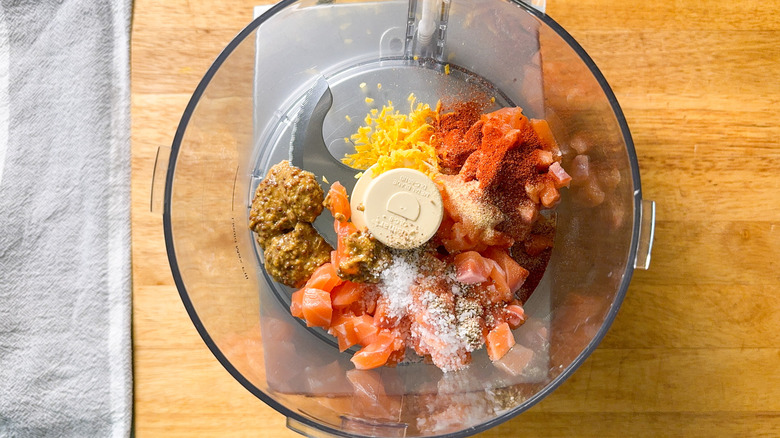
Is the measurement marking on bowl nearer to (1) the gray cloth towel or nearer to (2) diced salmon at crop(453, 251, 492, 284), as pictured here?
(1) the gray cloth towel

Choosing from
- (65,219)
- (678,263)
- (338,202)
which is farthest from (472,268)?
(65,219)

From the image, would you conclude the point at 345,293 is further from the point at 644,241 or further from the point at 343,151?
the point at 644,241

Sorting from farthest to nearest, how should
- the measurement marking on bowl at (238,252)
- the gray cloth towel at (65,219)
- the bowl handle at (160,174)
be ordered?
the gray cloth towel at (65,219)
the measurement marking on bowl at (238,252)
the bowl handle at (160,174)

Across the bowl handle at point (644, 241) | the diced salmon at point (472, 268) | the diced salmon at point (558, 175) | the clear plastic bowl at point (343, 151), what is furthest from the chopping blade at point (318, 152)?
the bowl handle at point (644, 241)

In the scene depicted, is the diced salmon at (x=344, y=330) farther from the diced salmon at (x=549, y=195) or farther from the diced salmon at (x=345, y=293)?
the diced salmon at (x=549, y=195)

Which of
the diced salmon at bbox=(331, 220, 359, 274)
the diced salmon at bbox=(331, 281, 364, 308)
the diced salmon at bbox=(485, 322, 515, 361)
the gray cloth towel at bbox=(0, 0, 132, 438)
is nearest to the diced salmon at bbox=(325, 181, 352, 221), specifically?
the diced salmon at bbox=(331, 220, 359, 274)

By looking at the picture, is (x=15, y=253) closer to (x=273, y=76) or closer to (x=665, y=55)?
(x=273, y=76)

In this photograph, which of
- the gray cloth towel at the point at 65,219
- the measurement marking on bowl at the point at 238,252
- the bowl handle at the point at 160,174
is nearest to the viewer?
the bowl handle at the point at 160,174

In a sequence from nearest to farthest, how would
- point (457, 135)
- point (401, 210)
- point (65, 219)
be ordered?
1. point (401, 210)
2. point (457, 135)
3. point (65, 219)
